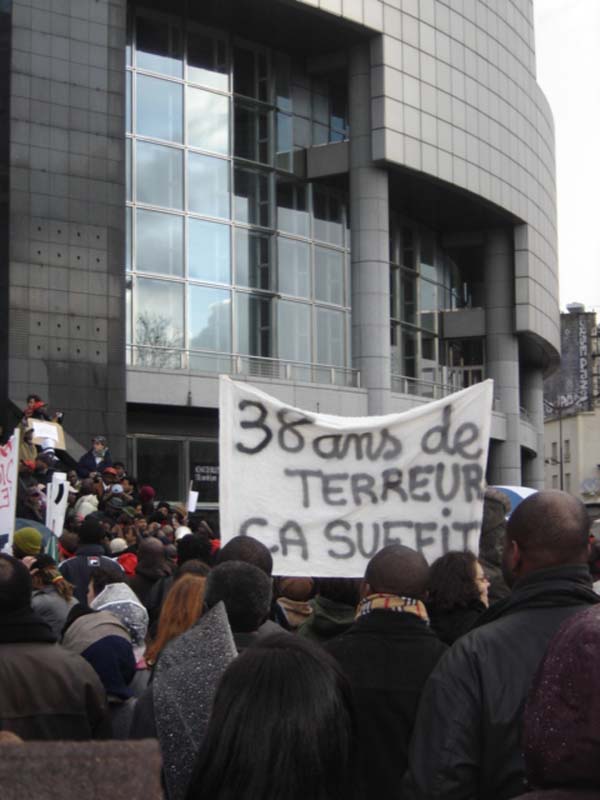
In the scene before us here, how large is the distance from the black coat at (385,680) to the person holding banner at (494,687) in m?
0.78

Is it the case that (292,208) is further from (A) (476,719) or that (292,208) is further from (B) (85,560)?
(A) (476,719)

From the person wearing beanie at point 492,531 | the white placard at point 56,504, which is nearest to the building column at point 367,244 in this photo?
the white placard at point 56,504

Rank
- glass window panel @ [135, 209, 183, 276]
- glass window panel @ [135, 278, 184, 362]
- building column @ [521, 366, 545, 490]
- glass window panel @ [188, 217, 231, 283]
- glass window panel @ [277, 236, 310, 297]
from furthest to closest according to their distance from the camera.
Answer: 1. building column @ [521, 366, 545, 490]
2. glass window panel @ [277, 236, 310, 297]
3. glass window panel @ [188, 217, 231, 283]
4. glass window panel @ [135, 209, 183, 276]
5. glass window panel @ [135, 278, 184, 362]

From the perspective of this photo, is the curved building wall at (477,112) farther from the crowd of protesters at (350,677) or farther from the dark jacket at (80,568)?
the crowd of protesters at (350,677)

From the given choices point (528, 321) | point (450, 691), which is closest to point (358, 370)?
point (528, 321)

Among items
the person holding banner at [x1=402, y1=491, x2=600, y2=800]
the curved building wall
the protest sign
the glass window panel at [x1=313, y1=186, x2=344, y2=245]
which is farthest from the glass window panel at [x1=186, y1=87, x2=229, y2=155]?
the person holding banner at [x1=402, y1=491, x2=600, y2=800]

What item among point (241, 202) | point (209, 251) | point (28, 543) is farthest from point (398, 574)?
point (241, 202)

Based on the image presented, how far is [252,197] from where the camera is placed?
123 ft

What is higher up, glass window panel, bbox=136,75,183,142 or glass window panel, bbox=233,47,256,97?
glass window panel, bbox=233,47,256,97

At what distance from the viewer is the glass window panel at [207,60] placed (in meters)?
36.5

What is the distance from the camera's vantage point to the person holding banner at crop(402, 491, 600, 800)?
329cm

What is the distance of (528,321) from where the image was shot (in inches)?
1762

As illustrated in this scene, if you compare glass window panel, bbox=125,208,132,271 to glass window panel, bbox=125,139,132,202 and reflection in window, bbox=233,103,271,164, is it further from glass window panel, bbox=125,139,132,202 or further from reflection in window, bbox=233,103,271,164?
reflection in window, bbox=233,103,271,164

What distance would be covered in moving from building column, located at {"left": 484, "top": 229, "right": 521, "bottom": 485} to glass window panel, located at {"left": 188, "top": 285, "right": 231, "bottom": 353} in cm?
1242
